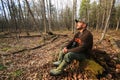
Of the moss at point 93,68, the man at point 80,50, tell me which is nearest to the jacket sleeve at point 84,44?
the man at point 80,50

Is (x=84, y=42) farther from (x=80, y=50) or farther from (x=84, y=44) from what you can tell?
(x=80, y=50)

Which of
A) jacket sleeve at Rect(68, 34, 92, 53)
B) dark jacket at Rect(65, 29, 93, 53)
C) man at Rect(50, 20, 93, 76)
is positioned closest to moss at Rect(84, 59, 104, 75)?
man at Rect(50, 20, 93, 76)

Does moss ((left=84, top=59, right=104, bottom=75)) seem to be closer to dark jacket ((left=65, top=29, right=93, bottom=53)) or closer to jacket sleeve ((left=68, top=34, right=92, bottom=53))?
dark jacket ((left=65, top=29, right=93, bottom=53))

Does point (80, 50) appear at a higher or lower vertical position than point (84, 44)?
lower

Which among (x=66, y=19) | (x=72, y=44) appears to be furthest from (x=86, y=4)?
(x=72, y=44)

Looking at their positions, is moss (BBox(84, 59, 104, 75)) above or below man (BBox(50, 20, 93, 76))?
below

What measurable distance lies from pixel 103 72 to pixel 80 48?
112cm

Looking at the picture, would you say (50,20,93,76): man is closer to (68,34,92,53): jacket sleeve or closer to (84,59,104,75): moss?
(68,34,92,53): jacket sleeve

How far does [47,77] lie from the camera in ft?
14.5

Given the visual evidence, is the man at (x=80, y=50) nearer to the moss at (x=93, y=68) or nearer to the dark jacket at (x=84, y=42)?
the dark jacket at (x=84, y=42)

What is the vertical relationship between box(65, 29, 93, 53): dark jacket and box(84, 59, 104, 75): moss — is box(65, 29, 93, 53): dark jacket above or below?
above

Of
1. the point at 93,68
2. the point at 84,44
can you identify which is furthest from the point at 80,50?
the point at 93,68

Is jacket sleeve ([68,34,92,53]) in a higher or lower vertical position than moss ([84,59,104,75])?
higher

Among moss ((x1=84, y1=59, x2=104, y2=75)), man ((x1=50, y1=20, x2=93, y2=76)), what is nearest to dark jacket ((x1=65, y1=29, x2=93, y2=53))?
man ((x1=50, y1=20, x2=93, y2=76))
